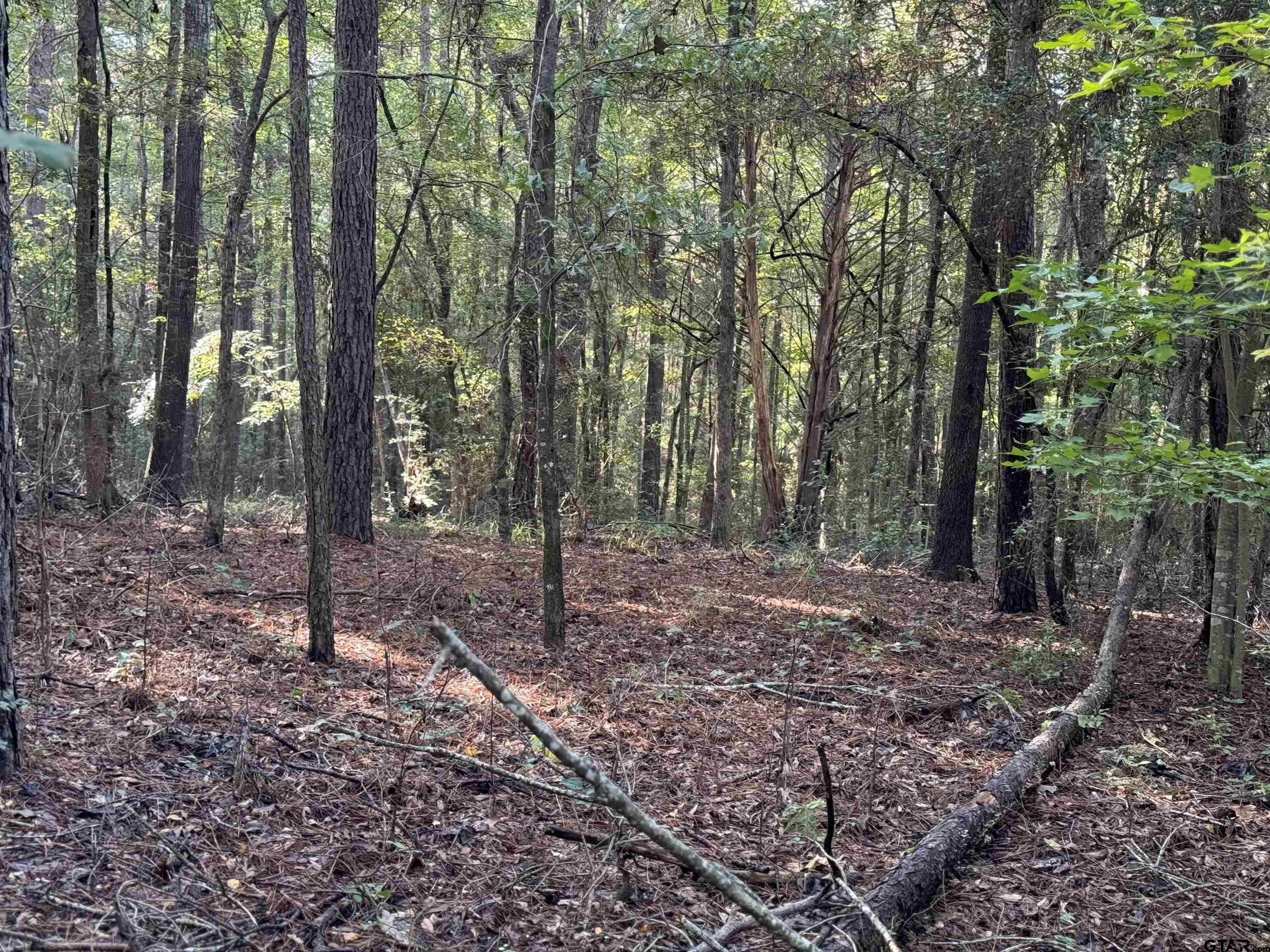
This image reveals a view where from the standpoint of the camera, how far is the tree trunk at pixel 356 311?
9219mm

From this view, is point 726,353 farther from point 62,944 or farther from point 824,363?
point 62,944

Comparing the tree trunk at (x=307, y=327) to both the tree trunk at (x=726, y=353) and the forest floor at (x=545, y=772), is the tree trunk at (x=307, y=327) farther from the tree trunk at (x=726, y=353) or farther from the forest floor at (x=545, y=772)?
the tree trunk at (x=726, y=353)

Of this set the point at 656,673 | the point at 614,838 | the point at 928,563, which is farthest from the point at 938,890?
the point at 928,563

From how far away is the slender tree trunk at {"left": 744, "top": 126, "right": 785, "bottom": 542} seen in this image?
1389 cm

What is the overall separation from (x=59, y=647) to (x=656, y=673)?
4025 mm

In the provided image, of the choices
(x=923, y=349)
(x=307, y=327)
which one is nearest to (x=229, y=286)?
(x=307, y=327)

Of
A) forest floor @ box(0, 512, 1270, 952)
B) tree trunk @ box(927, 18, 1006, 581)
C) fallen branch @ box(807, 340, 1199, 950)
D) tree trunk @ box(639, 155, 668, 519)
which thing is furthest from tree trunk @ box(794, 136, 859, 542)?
fallen branch @ box(807, 340, 1199, 950)

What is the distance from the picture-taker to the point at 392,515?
13125 mm

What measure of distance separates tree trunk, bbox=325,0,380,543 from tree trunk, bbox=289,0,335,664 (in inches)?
146

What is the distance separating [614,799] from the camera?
7.01ft

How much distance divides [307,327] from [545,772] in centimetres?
323

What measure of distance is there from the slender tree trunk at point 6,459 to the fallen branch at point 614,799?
2.24m

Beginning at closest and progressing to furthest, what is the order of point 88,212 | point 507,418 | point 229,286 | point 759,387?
point 229,286, point 88,212, point 507,418, point 759,387

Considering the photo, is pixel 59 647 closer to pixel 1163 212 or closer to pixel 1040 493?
pixel 1040 493
